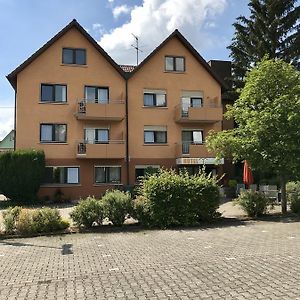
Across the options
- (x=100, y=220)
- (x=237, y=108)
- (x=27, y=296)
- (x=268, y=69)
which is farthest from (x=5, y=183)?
(x=27, y=296)

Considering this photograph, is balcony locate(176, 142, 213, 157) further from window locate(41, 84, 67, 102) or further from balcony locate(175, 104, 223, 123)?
window locate(41, 84, 67, 102)

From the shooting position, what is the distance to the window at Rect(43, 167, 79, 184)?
1139 inches

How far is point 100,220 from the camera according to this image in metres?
14.2

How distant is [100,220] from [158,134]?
59.2 ft

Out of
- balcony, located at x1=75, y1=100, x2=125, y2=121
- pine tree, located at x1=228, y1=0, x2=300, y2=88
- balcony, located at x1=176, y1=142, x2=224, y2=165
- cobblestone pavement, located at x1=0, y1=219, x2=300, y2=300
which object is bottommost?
cobblestone pavement, located at x1=0, y1=219, x2=300, y2=300

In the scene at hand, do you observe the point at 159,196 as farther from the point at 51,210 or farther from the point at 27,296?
the point at 27,296

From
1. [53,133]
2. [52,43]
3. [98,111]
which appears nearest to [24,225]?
[98,111]

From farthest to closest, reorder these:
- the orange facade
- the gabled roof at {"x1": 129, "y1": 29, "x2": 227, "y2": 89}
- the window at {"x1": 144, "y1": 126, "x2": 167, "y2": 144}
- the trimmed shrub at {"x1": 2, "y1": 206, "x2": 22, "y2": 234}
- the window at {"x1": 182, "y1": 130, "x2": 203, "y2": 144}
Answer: the window at {"x1": 182, "y1": 130, "x2": 203, "y2": 144}
the window at {"x1": 144, "y1": 126, "x2": 167, "y2": 144}
the gabled roof at {"x1": 129, "y1": 29, "x2": 227, "y2": 89}
the orange facade
the trimmed shrub at {"x1": 2, "y1": 206, "x2": 22, "y2": 234}

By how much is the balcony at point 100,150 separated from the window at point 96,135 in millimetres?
643

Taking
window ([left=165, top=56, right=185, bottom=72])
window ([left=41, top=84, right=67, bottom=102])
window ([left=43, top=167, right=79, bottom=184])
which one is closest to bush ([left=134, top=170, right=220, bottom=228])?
window ([left=43, top=167, right=79, bottom=184])

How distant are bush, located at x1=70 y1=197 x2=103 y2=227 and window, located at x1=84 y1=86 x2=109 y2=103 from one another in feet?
55.7

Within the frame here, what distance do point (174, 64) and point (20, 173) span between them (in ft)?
47.1

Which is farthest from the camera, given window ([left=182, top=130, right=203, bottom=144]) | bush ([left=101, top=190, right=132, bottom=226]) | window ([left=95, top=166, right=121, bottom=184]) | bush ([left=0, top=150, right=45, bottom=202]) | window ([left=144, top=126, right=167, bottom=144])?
window ([left=182, top=130, right=203, bottom=144])

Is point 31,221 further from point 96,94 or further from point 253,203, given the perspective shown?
point 96,94
